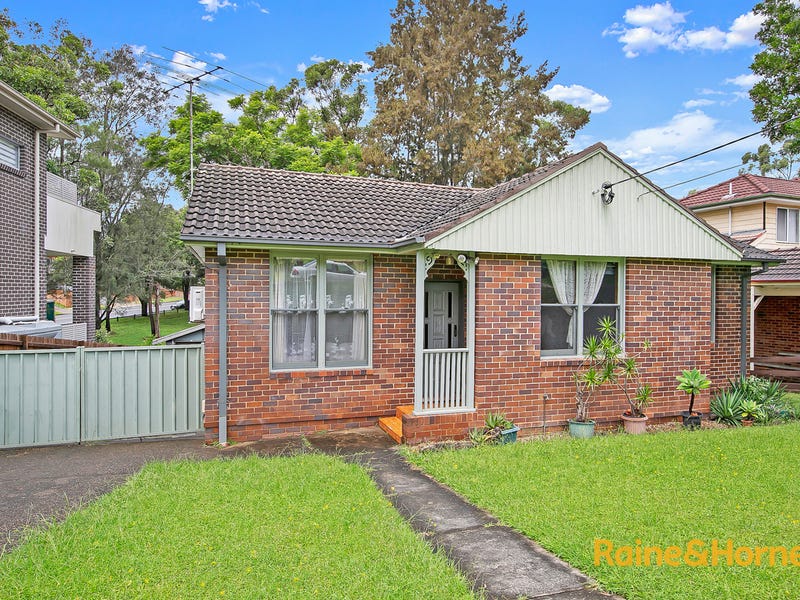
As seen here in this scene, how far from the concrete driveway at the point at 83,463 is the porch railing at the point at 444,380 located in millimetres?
942

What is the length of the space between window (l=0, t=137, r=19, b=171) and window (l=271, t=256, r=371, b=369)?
8.55 meters

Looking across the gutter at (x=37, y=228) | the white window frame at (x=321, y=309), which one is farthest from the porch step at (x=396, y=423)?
the gutter at (x=37, y=228)

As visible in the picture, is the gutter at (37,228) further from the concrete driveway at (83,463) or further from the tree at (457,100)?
the tree at (457,100)

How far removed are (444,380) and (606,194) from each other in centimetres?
416

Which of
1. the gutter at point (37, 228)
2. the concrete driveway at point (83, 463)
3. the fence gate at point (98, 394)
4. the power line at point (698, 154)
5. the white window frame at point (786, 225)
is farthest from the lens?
the white window frame at point (786, 225)

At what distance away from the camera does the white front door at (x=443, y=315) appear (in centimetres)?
955

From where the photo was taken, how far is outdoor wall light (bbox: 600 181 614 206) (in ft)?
28.6

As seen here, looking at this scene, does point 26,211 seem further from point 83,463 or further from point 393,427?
point 393,427

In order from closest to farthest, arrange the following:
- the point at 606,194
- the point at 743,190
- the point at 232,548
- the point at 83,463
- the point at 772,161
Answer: the point at 232,548 → the point at 83,463 → the point at 606,194 → the point at 743,190 → the point at 772,161

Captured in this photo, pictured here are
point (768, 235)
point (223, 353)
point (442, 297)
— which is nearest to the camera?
point (223, 353)

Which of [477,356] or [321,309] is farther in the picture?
[321,309]

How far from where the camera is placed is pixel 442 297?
9.61 metres

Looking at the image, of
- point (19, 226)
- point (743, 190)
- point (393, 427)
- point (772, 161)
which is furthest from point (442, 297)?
point (772, 161)

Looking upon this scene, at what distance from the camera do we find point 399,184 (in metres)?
11.6
